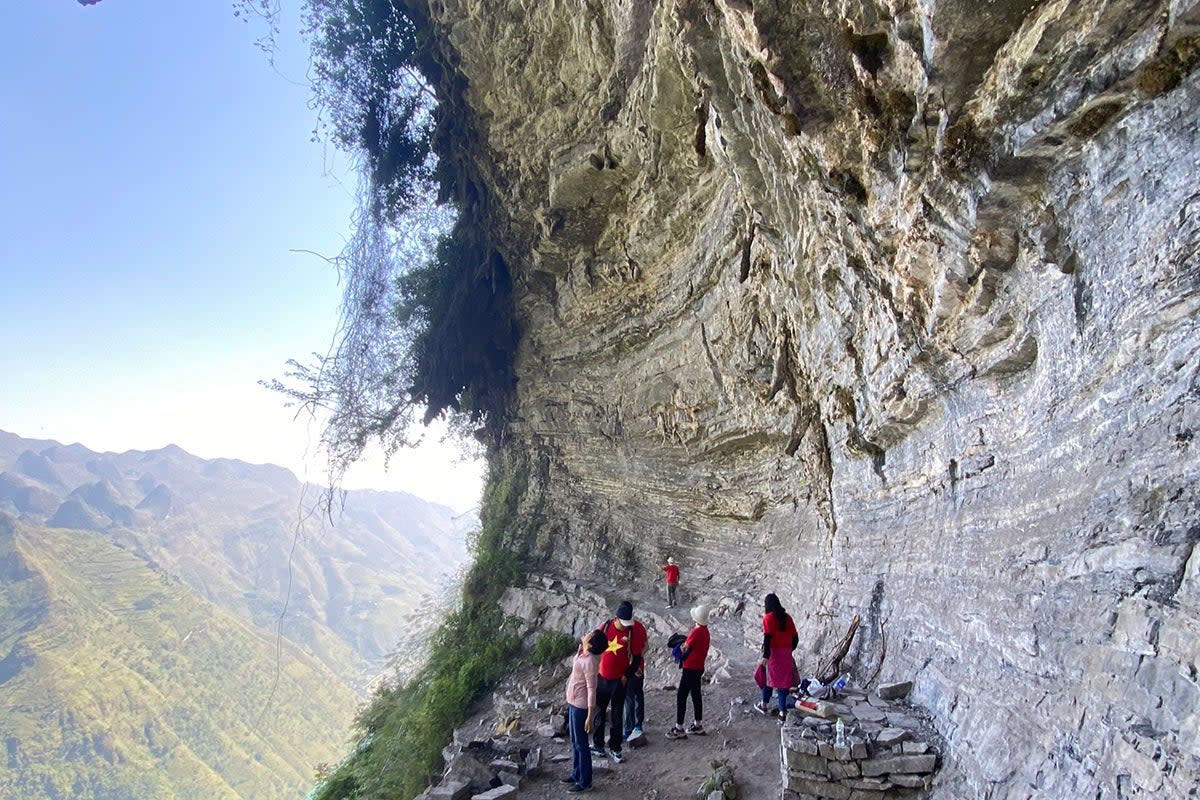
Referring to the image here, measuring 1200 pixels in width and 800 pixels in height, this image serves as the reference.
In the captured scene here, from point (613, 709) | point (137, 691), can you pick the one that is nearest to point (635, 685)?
point (613, 709)

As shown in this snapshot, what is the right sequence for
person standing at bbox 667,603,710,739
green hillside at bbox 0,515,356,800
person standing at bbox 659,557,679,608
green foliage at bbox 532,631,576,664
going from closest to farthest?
person standing at bbox 667,603,710,739 < person standing at bbox 659,557,679,608 < green foliage at bbox 532,631,576,664 < green hillside at bbox 0,515,356,800

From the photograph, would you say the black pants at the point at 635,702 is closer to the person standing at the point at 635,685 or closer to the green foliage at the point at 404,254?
the person standing at the point at 635,685

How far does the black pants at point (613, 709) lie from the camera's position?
5547mm

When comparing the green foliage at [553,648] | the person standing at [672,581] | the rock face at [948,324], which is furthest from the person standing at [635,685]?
the green foliage at [553,648]

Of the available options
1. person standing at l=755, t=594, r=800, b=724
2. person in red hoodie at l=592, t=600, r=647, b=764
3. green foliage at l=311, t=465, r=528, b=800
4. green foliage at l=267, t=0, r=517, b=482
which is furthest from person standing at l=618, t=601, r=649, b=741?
green foliage at l=267, t=0, r=517, b=482

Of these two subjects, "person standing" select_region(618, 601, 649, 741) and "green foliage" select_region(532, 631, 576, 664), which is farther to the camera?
"green foliage" select_region(532, 631, 576, 664)

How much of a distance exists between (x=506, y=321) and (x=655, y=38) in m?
8.80

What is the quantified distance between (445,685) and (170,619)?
10711cm

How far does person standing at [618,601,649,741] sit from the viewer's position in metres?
5.70

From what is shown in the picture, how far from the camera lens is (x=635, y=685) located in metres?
6.22

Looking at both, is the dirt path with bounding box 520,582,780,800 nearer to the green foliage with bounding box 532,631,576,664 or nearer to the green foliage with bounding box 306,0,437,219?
the green foliage with bounding box 532,631,576,664

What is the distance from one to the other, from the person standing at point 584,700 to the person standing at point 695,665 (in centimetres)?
90

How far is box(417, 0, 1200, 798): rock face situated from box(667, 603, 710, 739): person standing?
153 cm

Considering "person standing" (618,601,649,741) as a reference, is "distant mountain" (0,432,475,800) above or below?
below
